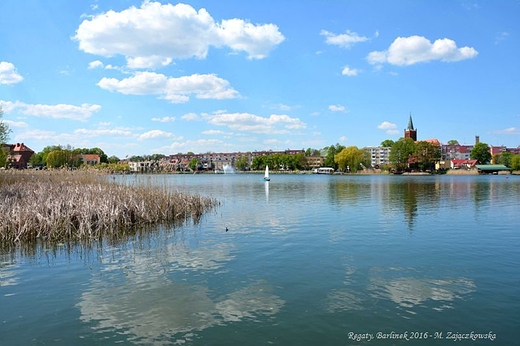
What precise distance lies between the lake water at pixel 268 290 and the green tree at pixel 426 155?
16197 cm

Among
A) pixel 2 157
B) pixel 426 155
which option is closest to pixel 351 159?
pixel 426 155

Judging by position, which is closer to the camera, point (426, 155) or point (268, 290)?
point (268, 290)

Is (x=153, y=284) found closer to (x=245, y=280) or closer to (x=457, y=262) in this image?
(x=245, y=280)

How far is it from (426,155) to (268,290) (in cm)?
17602

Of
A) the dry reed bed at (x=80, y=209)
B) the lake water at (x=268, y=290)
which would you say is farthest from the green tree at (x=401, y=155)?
the lake water at (x=268, y=290)

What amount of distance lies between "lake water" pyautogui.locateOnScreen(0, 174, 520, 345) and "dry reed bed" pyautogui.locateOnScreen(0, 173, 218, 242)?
2.20m

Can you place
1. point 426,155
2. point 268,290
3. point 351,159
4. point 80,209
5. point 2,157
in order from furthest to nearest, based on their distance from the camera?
1. point 351,159
2. point 426,155
3. point 2,157
4. point 80,209
5. point 268,290

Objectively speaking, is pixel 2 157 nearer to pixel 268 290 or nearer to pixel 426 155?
pixel 268 290

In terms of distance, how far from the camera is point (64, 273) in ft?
45.1

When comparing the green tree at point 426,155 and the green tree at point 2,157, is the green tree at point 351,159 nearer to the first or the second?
the green tree at point 426,155

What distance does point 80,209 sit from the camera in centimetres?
2098

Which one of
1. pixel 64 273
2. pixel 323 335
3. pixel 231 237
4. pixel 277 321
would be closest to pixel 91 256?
pixel 64 273

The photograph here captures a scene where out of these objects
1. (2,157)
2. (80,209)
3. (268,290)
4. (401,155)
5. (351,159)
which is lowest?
(268,290)

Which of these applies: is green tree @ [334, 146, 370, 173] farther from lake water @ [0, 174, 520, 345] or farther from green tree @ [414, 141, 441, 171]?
lake water @ [0, 174, 520, 345]
